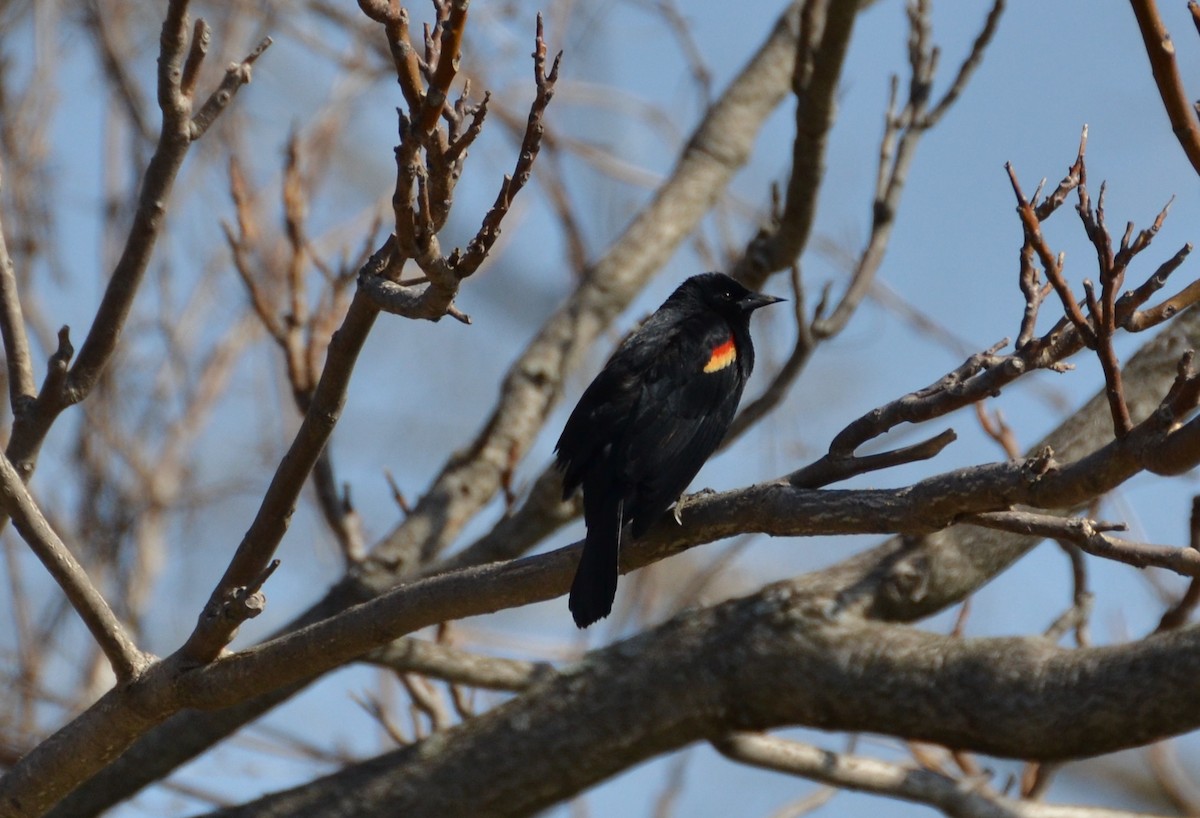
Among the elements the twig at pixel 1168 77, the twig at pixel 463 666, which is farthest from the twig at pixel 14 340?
the twig at pixel 1168 77

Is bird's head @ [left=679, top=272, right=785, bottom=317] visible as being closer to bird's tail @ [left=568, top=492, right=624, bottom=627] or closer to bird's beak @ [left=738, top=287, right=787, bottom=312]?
bird's beak @ [left=738, top=287, right=787, bottom=312]

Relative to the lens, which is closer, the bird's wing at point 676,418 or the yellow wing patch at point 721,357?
the bird's wing at point 676,418

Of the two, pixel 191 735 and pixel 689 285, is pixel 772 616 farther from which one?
pixel 191 735

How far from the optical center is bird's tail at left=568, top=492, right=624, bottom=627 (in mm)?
2867

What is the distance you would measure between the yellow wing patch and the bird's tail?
1117 mm

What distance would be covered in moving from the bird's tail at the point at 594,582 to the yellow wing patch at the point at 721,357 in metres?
1.12

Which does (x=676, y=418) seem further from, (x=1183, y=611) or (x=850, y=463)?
(x=1183, y=611)

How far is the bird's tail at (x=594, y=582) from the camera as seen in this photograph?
9.41ft

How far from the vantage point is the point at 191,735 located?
13.9ft

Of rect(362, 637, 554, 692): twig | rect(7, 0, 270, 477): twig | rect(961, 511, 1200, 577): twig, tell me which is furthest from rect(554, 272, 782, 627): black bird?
rect(7, 0, 270, 477): twig

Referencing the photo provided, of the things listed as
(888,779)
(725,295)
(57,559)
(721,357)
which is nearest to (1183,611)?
(888,779)

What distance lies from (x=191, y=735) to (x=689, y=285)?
2.33m

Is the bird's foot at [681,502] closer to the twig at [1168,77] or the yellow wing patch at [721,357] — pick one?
the yellow wing patch at [721,357]

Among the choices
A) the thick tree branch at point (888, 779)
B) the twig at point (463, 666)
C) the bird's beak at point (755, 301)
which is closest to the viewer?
the thick tree branch at point (888, 779)
